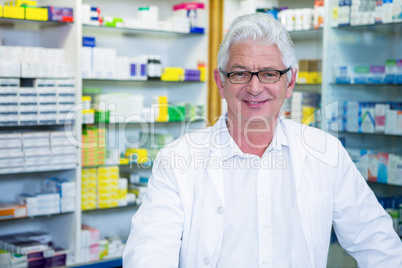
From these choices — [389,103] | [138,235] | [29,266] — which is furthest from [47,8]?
[138,235]

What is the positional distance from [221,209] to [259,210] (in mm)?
137

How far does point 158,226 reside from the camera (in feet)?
5.60

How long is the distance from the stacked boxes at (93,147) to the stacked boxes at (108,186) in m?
0.10

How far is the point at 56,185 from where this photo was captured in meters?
4.54

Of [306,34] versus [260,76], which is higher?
[306,34]

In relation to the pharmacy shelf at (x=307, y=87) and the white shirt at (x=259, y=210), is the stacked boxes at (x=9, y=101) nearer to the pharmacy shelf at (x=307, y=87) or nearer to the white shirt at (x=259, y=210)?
the pharmacy shelf at (x=307, y=87)

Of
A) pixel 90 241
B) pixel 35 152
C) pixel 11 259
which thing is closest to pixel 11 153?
pixel 35 152

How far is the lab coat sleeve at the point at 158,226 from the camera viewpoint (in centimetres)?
163

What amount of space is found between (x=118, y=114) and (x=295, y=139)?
118 inches

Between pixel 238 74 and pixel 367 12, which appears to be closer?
pixel 238 74

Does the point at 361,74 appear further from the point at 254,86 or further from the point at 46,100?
the point at 254,86

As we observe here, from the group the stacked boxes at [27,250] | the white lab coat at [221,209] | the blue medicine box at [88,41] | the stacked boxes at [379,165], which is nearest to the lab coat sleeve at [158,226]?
the white lab coat at [221,209]

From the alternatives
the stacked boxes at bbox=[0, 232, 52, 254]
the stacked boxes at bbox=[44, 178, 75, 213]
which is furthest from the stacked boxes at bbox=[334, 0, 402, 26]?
the stacked boxes at bbox=[0, 232, 52, 254]

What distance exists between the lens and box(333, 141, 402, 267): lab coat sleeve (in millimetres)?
1762
